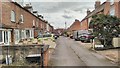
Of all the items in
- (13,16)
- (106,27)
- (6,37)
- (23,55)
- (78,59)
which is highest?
(13,16)

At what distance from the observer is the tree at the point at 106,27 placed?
915 inches

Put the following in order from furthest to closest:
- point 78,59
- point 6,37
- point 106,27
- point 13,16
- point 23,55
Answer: point 13,16
point 6,37
point 106,27
point 78,59
point 23,55

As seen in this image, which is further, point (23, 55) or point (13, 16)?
point (13, 16)

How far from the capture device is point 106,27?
23.5 metres

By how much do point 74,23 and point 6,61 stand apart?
279 feet

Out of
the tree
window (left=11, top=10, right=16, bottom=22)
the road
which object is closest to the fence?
the road

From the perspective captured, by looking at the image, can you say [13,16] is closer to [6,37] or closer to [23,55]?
[6,37]

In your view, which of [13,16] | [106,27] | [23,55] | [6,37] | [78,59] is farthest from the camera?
[13,16]

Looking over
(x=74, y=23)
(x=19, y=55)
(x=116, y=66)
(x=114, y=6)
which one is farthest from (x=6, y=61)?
(x=74, y=23)

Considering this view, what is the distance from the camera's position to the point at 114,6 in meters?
33.6

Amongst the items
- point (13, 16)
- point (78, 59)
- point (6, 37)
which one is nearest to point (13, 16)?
point (13, 16)

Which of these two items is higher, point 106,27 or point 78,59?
point 106,27

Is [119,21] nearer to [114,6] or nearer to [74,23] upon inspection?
[114,6]

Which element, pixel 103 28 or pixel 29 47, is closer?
pixel 29 47
